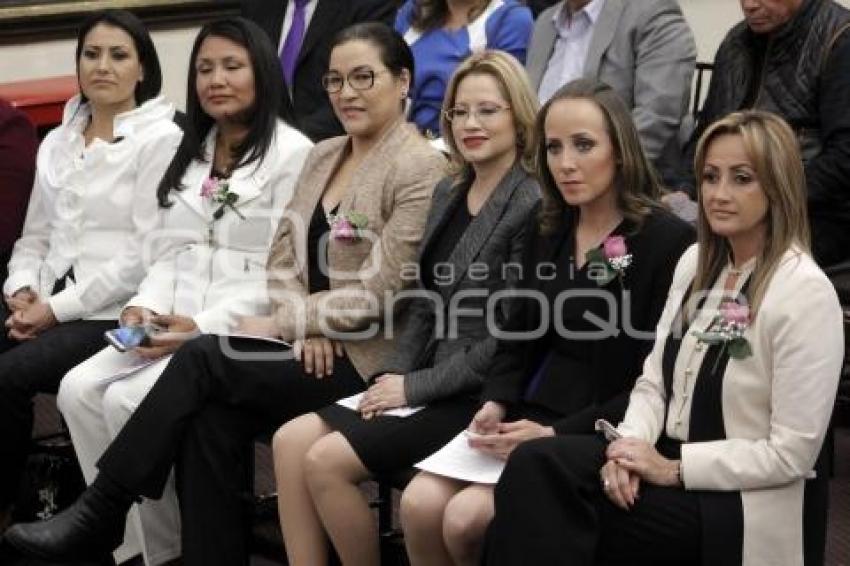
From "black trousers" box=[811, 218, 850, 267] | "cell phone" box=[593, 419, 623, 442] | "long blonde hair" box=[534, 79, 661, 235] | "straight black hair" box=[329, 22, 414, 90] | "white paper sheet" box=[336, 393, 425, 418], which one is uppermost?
"straight black hair" box=[329, 22, 414, 90]

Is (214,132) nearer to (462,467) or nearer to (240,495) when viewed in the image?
(240,495)

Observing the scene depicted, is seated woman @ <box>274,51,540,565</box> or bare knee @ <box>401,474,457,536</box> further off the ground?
seated woman @ <box>274,51,540,565</box>

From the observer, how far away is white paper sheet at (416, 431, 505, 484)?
321cm

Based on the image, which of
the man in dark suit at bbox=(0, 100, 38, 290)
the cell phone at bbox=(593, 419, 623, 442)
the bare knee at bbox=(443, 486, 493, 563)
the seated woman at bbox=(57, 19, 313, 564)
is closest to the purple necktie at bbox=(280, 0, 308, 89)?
the seated woman at bbox=(57, 19, 313, 564)

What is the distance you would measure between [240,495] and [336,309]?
51 cm

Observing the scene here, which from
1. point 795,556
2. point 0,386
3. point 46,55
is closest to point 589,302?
point 795,556

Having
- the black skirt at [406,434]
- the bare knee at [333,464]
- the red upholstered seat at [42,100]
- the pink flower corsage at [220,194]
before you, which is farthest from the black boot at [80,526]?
the red upholstered seat at [42,100]

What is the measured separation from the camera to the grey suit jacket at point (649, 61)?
13.8 feet

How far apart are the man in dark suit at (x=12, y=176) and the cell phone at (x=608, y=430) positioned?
2326 mm

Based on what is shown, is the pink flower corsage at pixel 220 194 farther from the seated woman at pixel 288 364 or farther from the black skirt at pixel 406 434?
the black skirt at pixel 406 434

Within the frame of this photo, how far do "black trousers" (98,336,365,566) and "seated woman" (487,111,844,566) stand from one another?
0.96 metres

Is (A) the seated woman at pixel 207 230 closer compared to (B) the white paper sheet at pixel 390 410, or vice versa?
(B) the white paper sheet at pixel 390 410

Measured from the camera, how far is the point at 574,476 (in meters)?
2.90

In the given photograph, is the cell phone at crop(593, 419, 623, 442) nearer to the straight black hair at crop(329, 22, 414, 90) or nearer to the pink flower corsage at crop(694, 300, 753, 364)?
the pink flower corsage at crop(694, 300, 753, 364)
